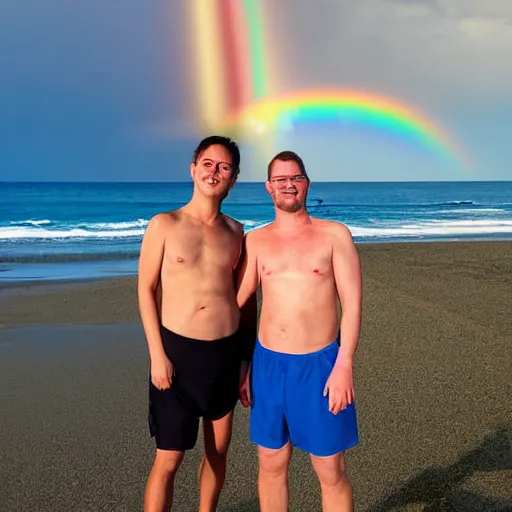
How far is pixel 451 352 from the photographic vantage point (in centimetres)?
686

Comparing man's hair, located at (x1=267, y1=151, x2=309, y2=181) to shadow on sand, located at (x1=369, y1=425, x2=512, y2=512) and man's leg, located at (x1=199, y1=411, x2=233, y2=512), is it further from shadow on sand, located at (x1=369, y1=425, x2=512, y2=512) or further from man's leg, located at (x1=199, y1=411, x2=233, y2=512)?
shadow on sand, located at (x1=369, y1=425, x2=512, y2=512)

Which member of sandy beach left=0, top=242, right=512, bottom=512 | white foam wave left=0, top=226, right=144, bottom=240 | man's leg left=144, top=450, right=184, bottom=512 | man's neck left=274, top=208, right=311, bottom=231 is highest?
man's neck left=274, top=208, right=311, bottom=231

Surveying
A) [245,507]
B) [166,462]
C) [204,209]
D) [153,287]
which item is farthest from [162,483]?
[204,209]

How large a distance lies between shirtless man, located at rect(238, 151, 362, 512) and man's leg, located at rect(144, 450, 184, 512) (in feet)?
1.49

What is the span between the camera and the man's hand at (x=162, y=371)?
10.1 feet

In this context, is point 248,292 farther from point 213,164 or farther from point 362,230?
point 362,230

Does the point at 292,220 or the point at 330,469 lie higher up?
the point at 292,220

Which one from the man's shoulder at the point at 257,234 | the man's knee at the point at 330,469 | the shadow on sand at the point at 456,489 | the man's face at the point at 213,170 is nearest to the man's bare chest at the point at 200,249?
the man's shoulder at the point at 257,234

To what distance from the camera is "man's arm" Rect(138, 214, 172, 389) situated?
3.09 m

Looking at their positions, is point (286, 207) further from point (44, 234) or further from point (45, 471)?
point (44, 234)

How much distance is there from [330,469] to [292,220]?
1281mm

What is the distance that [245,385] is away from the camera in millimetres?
3215

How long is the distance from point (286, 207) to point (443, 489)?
2151 millimetres

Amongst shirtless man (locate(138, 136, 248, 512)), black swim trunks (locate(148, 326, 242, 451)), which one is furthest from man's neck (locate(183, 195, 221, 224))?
black swim trunks (locate(148, 326, 242, 451))
